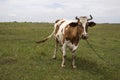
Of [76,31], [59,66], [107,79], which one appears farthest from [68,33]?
[107,79]

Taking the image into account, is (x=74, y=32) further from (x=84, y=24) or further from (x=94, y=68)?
(x=94, y=68)

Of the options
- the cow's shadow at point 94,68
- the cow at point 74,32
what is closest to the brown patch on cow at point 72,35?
the cow at point 74,32

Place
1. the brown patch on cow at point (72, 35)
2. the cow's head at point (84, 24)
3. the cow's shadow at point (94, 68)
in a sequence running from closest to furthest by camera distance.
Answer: the cow's head at point (84, 24)
the brown patch on cow at point (72, 35)
the cow's shadow at point (94, 68)

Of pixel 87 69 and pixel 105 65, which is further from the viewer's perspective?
pixel 105 65

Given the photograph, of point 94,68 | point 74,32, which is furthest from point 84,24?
point 94,68

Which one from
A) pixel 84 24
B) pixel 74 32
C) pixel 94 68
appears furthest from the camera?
pixel 94 68

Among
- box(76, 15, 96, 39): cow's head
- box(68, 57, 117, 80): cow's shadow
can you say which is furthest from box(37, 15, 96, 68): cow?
box(68, 57, 117, 80): cow's shadow

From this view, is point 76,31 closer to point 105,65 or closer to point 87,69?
point 87,69

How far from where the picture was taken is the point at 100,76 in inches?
469

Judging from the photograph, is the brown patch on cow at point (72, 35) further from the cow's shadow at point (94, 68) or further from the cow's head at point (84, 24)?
the cow's shadow at point (94, 68)

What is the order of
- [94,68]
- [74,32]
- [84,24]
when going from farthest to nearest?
1. [94,68]
2. [74,32]
3. [84,24]

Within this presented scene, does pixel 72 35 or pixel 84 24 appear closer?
pixel 84 24

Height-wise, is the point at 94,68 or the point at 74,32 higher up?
the point at 74,32

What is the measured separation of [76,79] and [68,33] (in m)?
2.45
